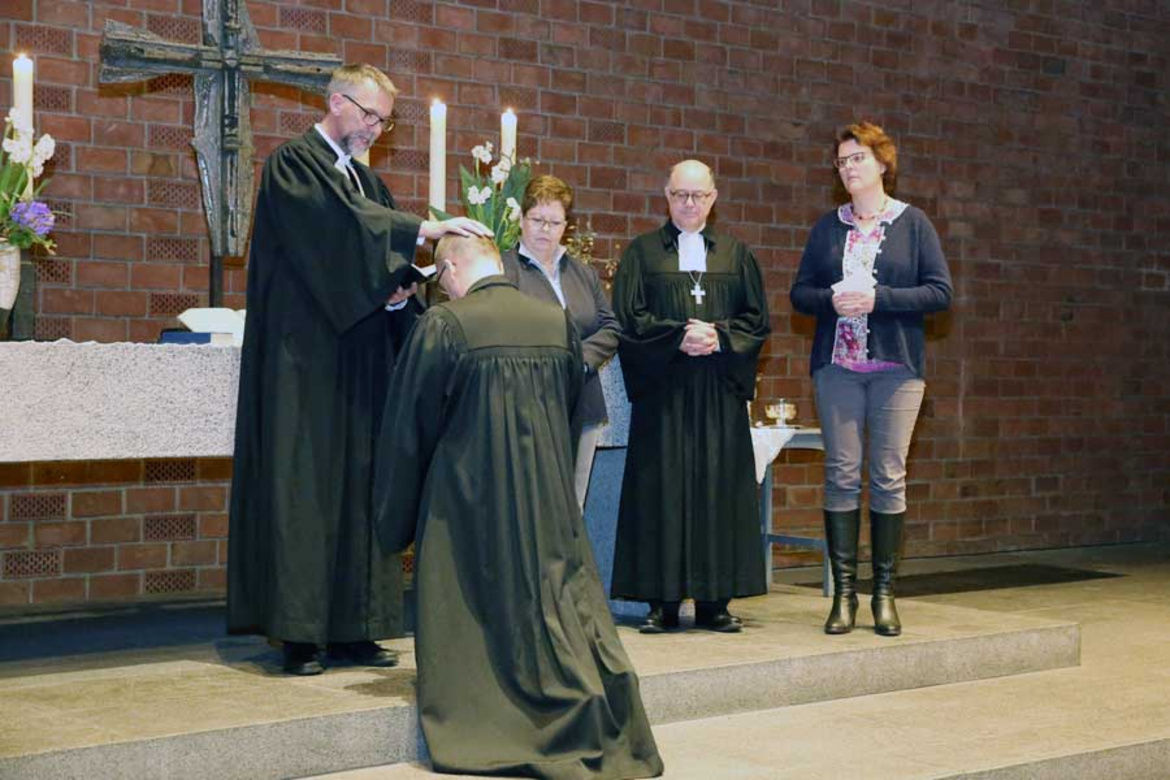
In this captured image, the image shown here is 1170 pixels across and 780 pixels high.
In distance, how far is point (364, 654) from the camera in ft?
15.3

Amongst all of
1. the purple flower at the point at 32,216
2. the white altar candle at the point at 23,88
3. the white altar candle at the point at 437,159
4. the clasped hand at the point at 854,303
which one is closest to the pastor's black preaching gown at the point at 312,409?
the white altar candle at the point at 437,159

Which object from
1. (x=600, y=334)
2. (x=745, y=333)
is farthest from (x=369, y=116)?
(x=745, y=333)

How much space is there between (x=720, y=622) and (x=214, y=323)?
6.20ft

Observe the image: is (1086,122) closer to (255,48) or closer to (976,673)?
(976,673)

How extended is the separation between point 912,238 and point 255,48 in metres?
2.26

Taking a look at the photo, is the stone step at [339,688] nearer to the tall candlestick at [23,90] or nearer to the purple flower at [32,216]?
the purple flower at [32,216]

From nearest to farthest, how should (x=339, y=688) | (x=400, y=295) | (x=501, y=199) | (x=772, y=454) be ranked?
1. (x=339, y=688)
2. (x=400, y=295)
3. (x=501, y=199)
4. (x=772, y=454)

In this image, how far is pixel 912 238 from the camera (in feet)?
17.7

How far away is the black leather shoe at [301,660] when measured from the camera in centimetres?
449

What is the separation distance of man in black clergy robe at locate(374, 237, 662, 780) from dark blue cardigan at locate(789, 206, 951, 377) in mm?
1553

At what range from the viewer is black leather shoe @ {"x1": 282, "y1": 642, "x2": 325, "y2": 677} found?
4.49 metres

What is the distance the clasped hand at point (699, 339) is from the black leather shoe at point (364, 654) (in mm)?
1382

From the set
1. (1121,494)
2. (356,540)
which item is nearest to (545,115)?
(356,540)

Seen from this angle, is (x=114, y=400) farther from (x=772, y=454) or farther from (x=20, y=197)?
(x=772, y=454)
